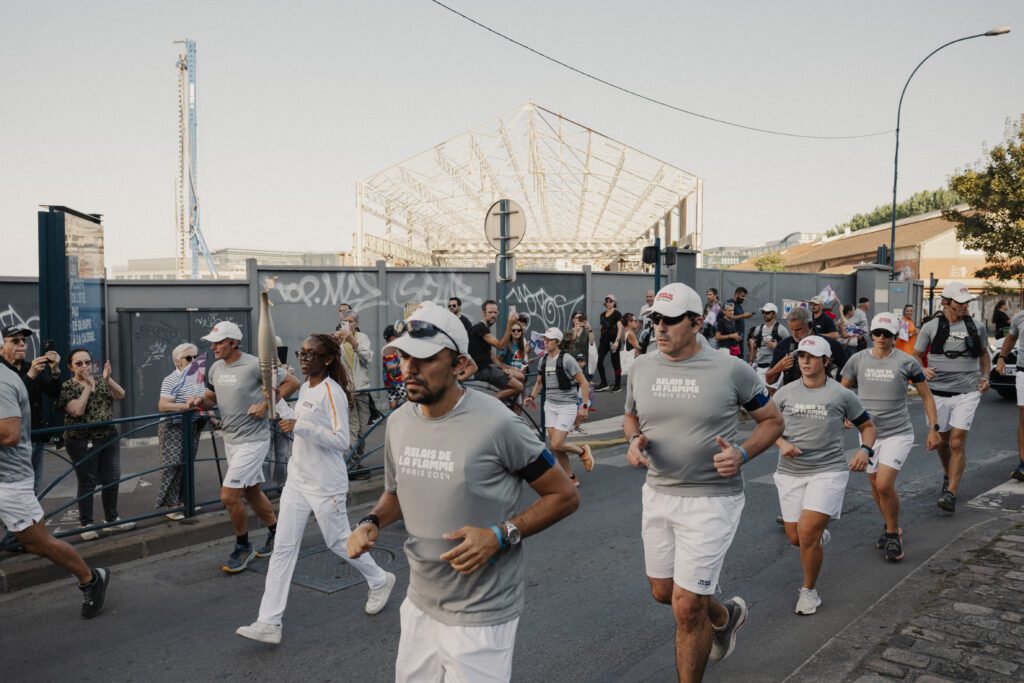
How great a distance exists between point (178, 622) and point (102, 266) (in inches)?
275

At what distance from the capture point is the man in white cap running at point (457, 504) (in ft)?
8.71

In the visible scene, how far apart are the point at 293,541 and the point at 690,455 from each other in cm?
241

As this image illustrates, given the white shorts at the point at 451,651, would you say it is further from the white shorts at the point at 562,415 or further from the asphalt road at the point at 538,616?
the white shorts at the point at 562,415

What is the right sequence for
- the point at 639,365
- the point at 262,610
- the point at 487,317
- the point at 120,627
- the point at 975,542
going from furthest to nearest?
the point at 487,317
the point at 975,542
the point at 120,627
the point at 262,610
the point at 639,365

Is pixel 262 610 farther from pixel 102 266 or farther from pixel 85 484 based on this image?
pixel 102 266

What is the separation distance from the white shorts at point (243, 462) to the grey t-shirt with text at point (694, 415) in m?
3.10

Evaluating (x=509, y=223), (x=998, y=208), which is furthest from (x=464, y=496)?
(x=998, y=208)

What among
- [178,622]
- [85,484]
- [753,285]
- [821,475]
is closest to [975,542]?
[821,475]

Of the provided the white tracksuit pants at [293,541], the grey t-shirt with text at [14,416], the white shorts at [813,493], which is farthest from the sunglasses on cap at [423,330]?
the white shorts at [813,493]

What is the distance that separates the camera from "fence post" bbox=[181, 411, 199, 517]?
7.00m

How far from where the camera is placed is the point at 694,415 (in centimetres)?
394

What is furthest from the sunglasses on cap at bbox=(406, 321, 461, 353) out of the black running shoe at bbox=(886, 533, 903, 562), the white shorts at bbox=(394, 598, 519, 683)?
the black running shoe at bbox=(886, 533, 903, 562)

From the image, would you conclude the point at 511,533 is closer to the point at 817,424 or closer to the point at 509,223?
the point at 817,424

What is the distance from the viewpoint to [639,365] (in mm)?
4281
